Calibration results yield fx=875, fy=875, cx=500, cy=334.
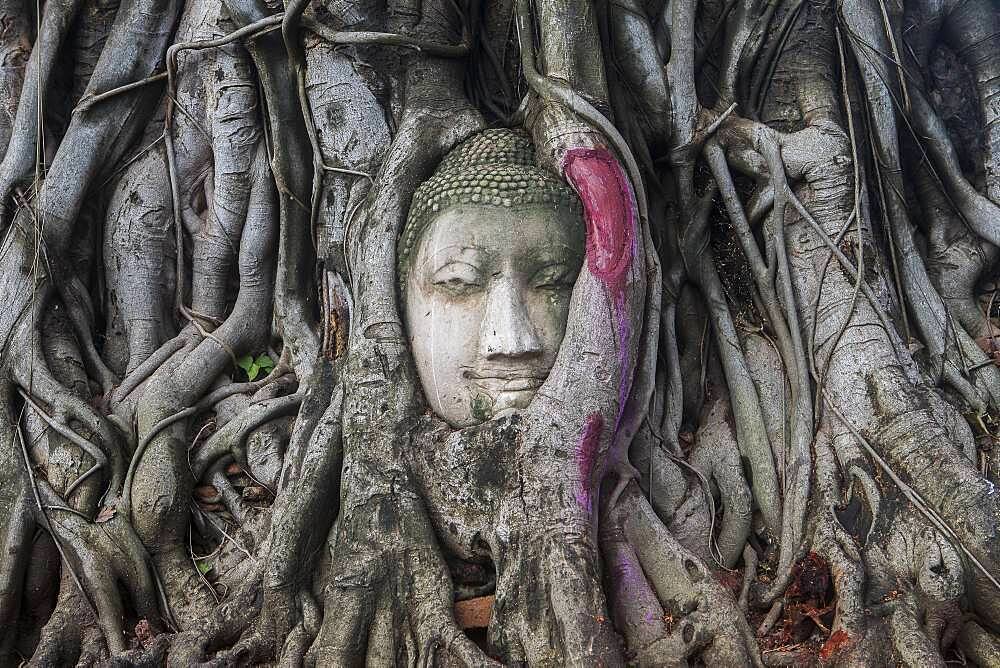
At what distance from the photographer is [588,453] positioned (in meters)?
2.76

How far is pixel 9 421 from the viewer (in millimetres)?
3432

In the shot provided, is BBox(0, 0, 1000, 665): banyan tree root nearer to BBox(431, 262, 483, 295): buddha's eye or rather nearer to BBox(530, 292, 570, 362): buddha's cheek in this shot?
BBox(530, 292, 570, 362): buddha's cheek

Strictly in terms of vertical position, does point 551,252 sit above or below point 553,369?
above

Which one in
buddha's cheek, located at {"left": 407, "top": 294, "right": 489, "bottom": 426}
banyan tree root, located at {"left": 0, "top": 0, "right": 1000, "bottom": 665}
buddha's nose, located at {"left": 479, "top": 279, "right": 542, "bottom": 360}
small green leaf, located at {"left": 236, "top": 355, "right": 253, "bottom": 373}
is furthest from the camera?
small green leaf, located at {"left": 236, "top": 355, "right": 253, "bottom": 373}

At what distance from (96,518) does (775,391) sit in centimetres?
260

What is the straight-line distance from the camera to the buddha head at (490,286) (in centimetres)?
292

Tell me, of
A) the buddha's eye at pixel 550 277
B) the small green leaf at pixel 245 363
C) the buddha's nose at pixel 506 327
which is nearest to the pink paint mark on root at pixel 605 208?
the buddha's eye at pixel 550 277

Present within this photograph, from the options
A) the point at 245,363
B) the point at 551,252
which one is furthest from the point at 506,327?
the point at 245,363

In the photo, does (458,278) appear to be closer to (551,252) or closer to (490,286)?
(490,286)

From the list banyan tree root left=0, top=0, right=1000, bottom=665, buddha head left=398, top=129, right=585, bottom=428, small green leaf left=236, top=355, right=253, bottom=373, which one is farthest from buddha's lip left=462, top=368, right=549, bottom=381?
small green leaf left=236, top=355, right=253, bottom=373

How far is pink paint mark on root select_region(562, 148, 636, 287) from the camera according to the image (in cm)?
295

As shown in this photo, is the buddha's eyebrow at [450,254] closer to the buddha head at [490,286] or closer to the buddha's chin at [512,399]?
the buddha head at [490,286]

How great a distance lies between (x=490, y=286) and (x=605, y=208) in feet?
1.57

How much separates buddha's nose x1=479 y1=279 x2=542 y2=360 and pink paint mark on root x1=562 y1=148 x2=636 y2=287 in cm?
28
